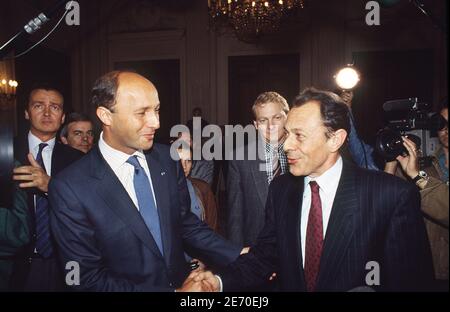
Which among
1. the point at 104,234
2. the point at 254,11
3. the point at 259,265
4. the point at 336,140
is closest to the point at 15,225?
the point at 104,234

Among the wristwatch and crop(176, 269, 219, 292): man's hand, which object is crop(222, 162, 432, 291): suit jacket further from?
the wristwatch

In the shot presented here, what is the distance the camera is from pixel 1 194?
6.28 feet

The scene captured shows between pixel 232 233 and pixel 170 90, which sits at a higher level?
pixel 170 90

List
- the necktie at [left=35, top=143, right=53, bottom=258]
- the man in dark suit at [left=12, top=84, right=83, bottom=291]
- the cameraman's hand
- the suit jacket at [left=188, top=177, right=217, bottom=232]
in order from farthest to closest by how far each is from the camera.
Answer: the suit jacket at [left=188, top=177, right=217, bottom=232]
the necktie at [left=35, top=143, right=53, bottom=258]
the man in dark suit at [left=12, top=84, right=83, bottom=291]
the cameraman's hand

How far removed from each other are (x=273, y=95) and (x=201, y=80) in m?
6.03

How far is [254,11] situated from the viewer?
546 centimetres

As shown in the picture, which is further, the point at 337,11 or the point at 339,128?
the point at 337,11

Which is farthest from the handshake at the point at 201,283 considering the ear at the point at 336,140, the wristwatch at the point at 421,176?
the wristwatch at the point at 421,176

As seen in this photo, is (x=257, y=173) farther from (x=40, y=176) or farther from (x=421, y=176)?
(x=40, y=176)

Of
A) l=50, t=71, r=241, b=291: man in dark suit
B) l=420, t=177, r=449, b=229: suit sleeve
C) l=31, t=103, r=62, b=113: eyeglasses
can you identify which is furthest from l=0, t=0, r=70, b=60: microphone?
l=420, t=177, r=449, b=229: suit sleeve

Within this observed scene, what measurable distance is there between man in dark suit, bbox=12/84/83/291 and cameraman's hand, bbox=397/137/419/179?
2.10 m

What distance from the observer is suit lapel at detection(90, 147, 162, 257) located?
5.72 ft
